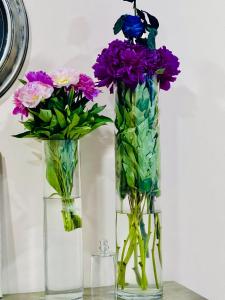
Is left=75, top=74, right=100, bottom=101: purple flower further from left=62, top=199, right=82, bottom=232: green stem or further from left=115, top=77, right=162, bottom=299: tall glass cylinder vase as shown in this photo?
left=62, top=199, right=82, bottom=232: green stem

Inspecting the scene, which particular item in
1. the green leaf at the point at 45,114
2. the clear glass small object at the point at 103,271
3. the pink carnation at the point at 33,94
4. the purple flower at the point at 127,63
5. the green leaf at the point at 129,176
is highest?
the purple flower at the point at 127,63

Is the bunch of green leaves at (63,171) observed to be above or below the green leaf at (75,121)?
below

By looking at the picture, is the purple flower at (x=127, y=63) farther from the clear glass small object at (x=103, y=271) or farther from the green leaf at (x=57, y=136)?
the clear glass small object at (x=103, y=271)

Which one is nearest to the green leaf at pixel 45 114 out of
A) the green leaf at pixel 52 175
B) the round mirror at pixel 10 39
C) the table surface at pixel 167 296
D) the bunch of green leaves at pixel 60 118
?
the bunch of green leaves at pixel 60 118

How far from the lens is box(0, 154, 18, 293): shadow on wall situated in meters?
1.47

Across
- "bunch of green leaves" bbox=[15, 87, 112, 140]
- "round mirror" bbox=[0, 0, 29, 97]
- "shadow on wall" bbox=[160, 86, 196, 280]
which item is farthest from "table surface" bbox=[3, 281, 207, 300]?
"round mirror" bbox=[0, 0, 29, 97]

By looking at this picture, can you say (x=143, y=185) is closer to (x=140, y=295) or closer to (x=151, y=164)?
(x=151, y=164)

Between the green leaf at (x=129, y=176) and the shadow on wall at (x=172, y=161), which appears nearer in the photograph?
the green leaf at (x=129, y=176)

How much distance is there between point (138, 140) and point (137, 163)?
0.17ft

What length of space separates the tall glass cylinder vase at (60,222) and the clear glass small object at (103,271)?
6cm

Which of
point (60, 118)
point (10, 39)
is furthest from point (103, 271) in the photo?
point (10, 39)

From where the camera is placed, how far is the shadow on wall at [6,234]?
1.47 meters

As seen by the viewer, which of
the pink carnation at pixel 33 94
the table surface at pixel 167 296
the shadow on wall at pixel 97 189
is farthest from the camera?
the shadow on wall at pixel 97 189

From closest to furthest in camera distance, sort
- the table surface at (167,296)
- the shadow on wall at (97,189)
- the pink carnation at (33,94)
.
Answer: the pink carnation at (33,94), the table surface at (167,296), the shadow on wall at (97,189)
